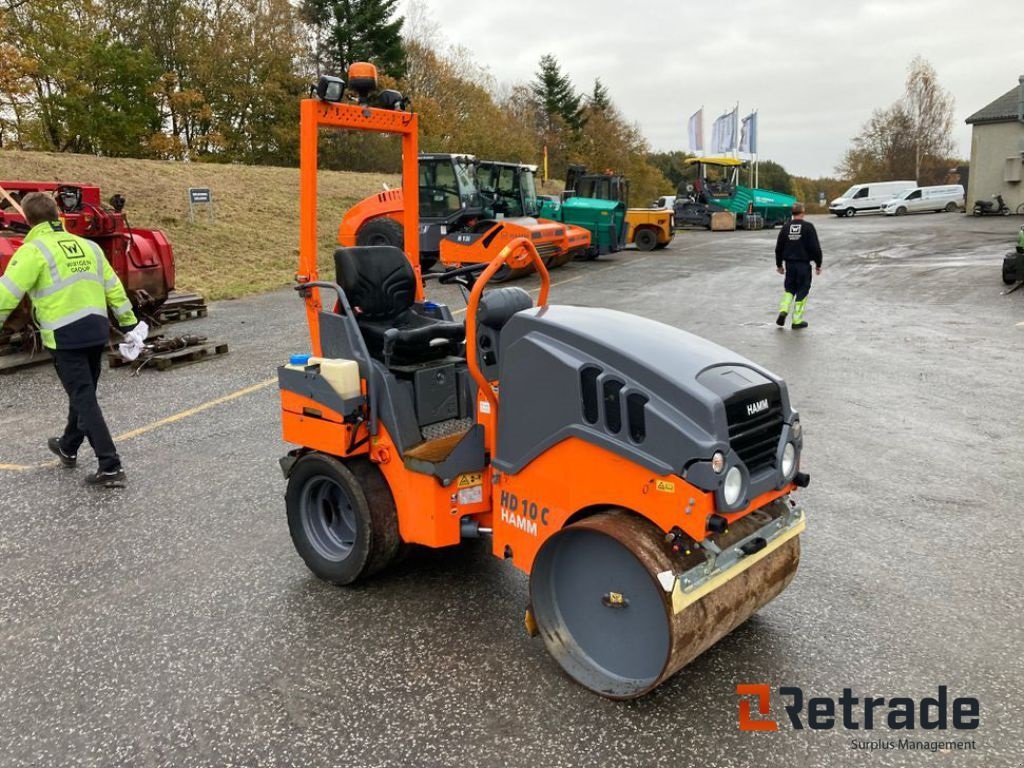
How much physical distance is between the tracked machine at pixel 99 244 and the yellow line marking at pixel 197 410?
299 cm

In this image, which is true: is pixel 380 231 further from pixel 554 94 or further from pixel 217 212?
pixel 554 94

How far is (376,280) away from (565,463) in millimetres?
1803

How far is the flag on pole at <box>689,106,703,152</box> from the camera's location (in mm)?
38125

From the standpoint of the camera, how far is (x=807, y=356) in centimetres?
928

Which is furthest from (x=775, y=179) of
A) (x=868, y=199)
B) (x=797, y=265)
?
(x=797, y=265)

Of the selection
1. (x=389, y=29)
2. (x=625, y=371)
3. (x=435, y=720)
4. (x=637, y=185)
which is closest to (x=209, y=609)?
(x=435, y=720)

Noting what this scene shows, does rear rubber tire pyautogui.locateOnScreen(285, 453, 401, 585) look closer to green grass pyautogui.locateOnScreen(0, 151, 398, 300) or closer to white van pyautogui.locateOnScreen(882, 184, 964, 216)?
green grass pyautogui.locateOnScreen(0, 151, 398, 300)

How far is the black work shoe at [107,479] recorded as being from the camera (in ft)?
17.6

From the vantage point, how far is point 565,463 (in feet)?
10.00

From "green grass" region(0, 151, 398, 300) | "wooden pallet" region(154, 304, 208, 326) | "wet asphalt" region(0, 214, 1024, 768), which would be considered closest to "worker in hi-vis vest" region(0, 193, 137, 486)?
"wet asphalt" region(0, 214, 1024, 768)

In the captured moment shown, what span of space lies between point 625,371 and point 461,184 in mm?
14604

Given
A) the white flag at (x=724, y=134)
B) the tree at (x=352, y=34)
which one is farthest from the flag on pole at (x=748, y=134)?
the tree at (x=352, y=34)

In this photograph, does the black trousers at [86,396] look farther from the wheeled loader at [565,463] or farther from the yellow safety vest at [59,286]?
the wheeled loader at [565,463]

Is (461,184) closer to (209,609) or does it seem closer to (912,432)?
(912,432)
